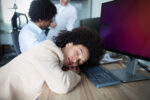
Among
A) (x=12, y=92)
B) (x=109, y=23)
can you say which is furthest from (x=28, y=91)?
(x=109, y=23)

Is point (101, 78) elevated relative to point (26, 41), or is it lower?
lower

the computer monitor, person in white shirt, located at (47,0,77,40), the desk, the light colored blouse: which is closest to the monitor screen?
the computer monitor

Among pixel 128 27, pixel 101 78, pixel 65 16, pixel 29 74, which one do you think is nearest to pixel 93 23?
pixel 128 27

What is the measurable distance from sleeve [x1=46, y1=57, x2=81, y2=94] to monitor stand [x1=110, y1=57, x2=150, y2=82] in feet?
0.98

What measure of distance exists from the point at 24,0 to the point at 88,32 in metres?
3.37

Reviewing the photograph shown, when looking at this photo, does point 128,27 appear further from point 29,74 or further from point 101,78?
point 29,74

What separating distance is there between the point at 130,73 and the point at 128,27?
29 centimetres

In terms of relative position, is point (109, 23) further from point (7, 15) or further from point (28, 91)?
point (7, 15)

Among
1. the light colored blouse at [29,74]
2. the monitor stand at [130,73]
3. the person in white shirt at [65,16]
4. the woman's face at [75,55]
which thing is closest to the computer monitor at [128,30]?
the monitor stand at [130,73]

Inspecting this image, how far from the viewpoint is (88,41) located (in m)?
0.97

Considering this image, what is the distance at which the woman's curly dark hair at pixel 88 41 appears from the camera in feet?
3.18

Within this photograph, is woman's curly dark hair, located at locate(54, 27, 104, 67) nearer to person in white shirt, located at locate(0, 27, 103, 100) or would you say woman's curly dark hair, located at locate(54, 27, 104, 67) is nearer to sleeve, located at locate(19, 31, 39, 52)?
person in white shirt, located at locate(0, 27, 103, 100)

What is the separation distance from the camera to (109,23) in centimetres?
99

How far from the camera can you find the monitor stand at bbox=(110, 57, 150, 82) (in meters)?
0.78
